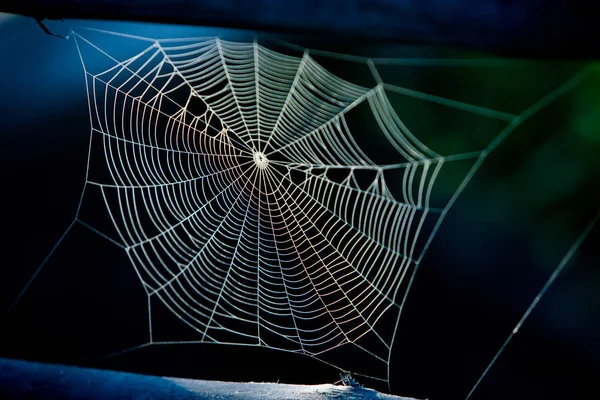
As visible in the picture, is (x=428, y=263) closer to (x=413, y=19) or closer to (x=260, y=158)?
(x=260, y=158)

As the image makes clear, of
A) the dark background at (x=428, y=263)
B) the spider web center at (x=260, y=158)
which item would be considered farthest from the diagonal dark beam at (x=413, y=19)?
the dark background at (x=428, y=263)

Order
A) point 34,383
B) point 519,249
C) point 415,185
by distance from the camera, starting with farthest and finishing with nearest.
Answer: point 519,249
point 415,185
point 34,383

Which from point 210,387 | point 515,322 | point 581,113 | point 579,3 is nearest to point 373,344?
point 515,322

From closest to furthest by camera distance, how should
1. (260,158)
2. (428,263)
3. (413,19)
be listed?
(413,19), (260,158), (428,263)

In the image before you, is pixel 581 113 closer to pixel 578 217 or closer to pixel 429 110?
pixel 578 217

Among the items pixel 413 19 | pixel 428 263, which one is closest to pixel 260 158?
pixel 428 263

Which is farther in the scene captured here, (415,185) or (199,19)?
(415,185)

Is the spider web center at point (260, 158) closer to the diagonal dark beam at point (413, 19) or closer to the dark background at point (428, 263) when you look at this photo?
the dark background at point (428, 263)

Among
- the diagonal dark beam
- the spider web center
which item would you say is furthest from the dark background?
the diagonal dark beam
